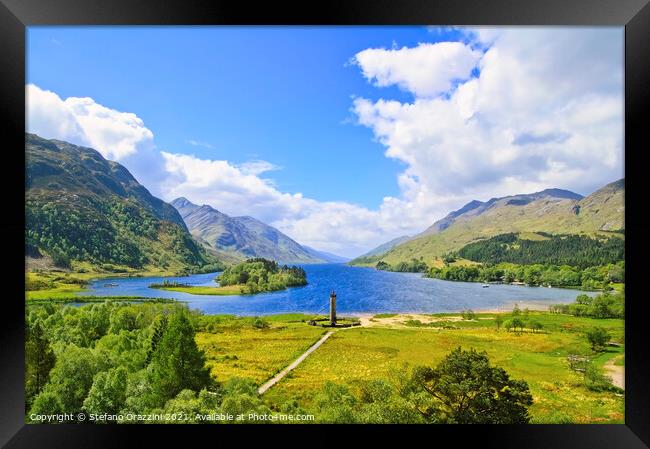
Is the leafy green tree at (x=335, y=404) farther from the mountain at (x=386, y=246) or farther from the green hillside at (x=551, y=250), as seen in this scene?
the green hillside at (x=551, y=250)

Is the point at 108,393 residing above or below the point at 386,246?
below

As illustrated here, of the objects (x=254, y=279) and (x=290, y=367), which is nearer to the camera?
(x=290, y=367)

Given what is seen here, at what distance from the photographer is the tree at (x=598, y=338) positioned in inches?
140

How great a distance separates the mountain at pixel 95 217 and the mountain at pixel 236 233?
0.71 feet

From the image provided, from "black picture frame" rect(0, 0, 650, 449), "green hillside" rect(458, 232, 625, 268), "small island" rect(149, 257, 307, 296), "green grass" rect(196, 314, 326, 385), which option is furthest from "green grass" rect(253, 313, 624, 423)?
"small island" rect(149, 257, 307, 296)

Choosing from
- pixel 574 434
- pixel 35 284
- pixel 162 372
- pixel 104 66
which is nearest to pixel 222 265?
pixel 162 372

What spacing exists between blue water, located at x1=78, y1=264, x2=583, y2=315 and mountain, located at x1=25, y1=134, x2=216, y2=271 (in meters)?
0.40

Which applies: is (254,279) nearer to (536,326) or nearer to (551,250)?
(536,326)

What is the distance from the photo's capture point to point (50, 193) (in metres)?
3.80

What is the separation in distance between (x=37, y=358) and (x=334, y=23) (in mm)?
4921

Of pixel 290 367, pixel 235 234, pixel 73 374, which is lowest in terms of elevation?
pixel 290 367

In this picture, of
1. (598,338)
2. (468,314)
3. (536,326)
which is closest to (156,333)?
(468,314)

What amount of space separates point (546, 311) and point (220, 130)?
5097 mm

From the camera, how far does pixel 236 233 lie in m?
4.19
